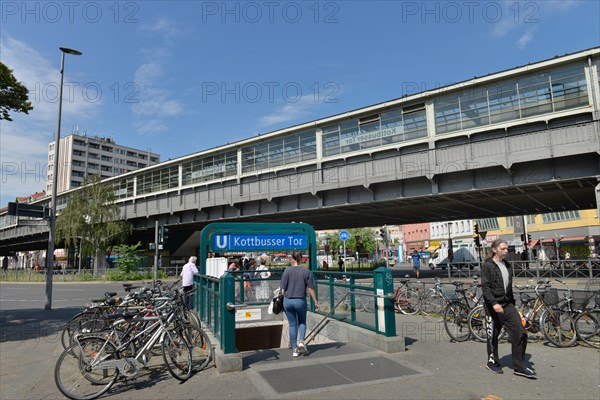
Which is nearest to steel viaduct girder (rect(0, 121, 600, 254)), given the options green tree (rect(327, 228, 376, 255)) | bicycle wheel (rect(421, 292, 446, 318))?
bicycle wheel (rect(421, 292, 446, 318))

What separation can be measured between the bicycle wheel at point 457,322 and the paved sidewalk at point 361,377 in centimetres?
26

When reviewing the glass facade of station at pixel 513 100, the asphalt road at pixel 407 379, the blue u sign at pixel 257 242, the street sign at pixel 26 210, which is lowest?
the asphalt road at pixel 407 379

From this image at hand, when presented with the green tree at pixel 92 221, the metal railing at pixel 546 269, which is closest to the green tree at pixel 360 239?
the green tree at pixel 92 221

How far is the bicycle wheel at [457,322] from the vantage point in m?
7.66

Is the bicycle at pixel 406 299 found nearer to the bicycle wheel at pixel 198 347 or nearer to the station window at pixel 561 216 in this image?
the bicycle wheel at pixel 198 347

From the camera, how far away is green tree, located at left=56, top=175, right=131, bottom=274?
3941 centimetres

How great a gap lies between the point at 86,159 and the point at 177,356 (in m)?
112

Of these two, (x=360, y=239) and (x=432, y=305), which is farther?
(x=360, y=239)

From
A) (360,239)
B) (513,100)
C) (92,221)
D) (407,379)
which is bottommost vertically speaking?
(407,379)

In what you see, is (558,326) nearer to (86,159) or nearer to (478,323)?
(478,323)

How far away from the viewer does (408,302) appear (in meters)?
11.6

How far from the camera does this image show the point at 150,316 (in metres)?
6.14

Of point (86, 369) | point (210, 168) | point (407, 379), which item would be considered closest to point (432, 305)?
point (407, 379)

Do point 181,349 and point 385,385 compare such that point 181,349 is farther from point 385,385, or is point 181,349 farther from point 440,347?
point 440,347
